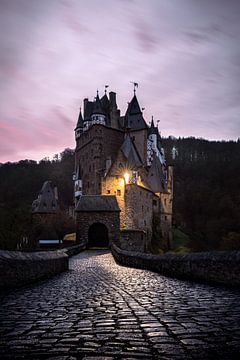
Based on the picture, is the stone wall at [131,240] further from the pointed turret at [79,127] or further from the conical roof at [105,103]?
the pointed turret at [79,127]

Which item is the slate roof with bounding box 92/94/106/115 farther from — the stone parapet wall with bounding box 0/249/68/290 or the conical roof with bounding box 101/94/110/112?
the stone parapet wall with bounding box 0/249/68/290

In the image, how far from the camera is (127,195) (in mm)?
49719

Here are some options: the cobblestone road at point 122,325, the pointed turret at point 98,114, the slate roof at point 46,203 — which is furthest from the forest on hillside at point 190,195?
the cobblestone road at point 122,325

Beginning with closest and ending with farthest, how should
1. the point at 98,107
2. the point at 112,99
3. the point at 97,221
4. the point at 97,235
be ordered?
the point at 97,221 < the point at 97,235 < the point at 98,107 < the point at 112,99

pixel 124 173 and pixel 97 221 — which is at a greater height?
pixel 124 173

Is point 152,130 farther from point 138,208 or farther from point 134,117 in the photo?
point 138,208

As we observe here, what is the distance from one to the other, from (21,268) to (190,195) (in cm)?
6754

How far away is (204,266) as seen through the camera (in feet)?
28.0

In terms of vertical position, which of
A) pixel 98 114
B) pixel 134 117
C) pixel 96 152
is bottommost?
pixel 96 152

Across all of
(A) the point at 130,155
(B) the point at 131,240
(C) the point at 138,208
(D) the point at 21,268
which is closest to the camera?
(D) the point at 21,268

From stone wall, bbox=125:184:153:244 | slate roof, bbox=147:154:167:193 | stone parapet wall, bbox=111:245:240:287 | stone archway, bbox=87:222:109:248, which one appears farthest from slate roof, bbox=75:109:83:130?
stone parapet wall, bbox=111:245:240:287

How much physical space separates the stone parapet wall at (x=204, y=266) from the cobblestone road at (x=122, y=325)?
19.8 inches

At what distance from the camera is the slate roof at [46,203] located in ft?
212

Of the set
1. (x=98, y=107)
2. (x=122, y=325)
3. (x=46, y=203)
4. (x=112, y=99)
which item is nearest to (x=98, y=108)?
(x=98, y=107)
